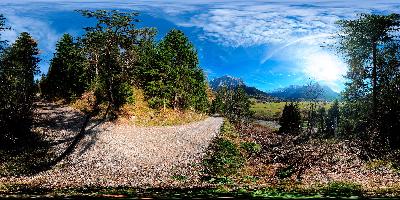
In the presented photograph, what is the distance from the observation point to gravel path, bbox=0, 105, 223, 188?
23.8m

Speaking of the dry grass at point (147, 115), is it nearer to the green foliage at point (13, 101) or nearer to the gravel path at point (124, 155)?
the gravel path at point (124, 155)

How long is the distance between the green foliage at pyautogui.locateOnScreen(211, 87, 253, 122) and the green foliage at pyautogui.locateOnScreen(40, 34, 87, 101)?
34.4 meters

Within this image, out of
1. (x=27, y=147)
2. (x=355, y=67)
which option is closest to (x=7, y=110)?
(x=27, y=147)

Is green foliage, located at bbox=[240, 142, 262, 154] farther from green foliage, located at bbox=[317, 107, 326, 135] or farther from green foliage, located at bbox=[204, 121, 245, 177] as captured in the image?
green foliage, located at bbox=[317, 107, 326, 135]

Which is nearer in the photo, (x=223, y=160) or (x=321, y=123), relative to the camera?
(x=223, y=160)

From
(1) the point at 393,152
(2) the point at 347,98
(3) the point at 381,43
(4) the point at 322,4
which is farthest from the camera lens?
(2) the point at 347,98

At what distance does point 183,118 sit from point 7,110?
28.1 m

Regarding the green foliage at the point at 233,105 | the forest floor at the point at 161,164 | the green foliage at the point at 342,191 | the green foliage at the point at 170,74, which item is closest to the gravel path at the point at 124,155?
the forest floor at the point at 161,164

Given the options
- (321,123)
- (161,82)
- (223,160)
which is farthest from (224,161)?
(321,123)

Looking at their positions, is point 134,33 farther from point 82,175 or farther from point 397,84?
point 397,84

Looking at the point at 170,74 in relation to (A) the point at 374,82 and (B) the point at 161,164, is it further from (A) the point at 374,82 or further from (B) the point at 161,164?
(B) the point at 161,164

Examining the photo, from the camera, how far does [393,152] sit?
25.8 m

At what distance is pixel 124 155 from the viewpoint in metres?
33.0

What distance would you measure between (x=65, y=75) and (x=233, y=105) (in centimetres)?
3978
